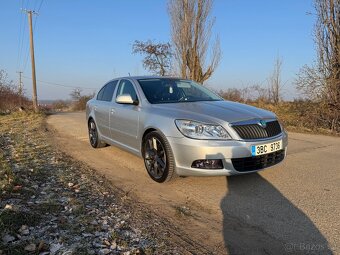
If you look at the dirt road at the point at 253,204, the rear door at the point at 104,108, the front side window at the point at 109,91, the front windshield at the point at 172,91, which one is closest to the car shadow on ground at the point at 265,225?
the dirt road at the point at 253,204

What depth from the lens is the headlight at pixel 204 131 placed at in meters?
4.35

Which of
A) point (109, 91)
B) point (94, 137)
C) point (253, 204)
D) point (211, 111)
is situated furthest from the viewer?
point (94, 137)

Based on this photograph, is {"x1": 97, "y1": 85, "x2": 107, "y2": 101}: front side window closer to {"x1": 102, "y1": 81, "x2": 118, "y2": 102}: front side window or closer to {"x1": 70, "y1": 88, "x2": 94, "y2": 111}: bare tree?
{"x1": 102, "y1": 81, "x2": 118, "y2": 102}: front side window

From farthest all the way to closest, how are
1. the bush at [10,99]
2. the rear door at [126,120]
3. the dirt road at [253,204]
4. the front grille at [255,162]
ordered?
1. the bush at [10,99]
2. the rear door at [126,120]
3. the front grille at [255,162]
4. the dirt road at [253,204]

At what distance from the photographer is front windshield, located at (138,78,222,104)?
5.58 m

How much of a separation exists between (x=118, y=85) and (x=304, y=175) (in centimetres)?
375

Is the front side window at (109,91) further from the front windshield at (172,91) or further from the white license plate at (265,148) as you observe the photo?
the white license plate at (265,148)

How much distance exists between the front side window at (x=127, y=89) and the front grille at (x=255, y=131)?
198 cm

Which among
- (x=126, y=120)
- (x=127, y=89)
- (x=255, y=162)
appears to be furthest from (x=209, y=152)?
(x=127, y=89)

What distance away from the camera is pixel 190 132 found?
4422mm

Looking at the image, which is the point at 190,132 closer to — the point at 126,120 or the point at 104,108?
the point at 126,120

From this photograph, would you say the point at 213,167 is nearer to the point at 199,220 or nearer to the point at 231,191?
the point at 231,191

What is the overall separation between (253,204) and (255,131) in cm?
100

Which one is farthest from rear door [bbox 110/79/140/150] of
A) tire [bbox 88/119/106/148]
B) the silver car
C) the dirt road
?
tire [bbox 88/119/106/148]
